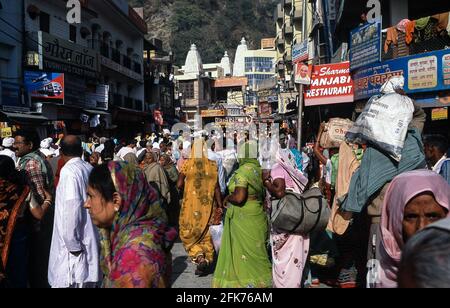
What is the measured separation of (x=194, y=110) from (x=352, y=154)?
55443mm

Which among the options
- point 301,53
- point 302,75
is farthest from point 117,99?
point 302,75

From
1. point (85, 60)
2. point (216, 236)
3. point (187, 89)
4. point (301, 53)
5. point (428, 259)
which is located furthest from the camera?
point (187, 89)

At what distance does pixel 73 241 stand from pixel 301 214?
2145mm

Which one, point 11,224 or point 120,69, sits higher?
point 120,69

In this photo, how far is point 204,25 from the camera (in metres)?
84.6

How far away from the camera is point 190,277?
6.52 m

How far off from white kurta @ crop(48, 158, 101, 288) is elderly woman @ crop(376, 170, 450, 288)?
97.2 inches

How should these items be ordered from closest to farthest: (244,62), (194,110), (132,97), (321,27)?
(321,27) → (132,97) → (194,110) → (244,62)

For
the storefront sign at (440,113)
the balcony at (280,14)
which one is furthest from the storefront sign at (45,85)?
the balcony at (280,14)

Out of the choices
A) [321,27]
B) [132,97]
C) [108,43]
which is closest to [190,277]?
[321,27]

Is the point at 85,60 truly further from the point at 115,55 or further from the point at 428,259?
the point at 428,259

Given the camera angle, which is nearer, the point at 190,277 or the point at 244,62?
the point at 190,277
